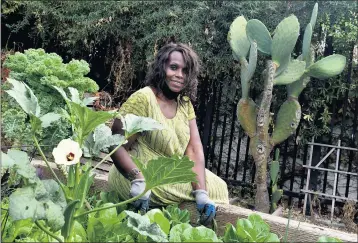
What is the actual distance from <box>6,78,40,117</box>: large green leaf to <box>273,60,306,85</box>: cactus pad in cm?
246

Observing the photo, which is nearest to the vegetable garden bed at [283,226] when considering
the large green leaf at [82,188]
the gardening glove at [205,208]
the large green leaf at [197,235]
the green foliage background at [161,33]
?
the gardening glove at [205,208]

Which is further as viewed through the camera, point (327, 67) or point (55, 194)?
point (327, 67)

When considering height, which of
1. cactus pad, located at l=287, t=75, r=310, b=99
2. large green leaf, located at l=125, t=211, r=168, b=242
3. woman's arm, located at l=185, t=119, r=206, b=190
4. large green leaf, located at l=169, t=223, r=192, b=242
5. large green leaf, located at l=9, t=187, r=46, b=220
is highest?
cactus pad, located at l=287, t=75, r=310, b=99

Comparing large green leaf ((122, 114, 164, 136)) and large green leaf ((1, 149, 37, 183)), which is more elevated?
large green leaf ((122, 114, 164, 136))

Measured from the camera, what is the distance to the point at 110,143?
1.71 m

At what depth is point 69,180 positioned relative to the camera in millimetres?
1663

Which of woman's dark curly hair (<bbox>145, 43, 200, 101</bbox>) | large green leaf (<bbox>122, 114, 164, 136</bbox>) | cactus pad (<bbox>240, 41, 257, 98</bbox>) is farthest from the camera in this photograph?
cactus pad (<bbox>240, 41, 257, 98</bbox>)

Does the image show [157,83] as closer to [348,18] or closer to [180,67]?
[180,67]

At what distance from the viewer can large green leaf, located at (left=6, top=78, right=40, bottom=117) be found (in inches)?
59.1

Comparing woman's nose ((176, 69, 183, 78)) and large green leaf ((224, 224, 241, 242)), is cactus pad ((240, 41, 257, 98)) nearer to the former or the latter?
woman's nose ((176, 69, 183, 78))

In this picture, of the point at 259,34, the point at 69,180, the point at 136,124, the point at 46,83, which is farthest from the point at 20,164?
the point at 259,34

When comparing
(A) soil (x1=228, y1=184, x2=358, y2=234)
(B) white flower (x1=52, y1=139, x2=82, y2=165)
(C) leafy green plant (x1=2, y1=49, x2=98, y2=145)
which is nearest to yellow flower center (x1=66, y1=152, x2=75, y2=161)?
(B) white flower (x1=52, y1=139, x2=82, y2=165)

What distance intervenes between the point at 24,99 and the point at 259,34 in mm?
2596

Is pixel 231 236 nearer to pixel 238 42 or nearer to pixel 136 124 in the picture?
pixel 136 124
